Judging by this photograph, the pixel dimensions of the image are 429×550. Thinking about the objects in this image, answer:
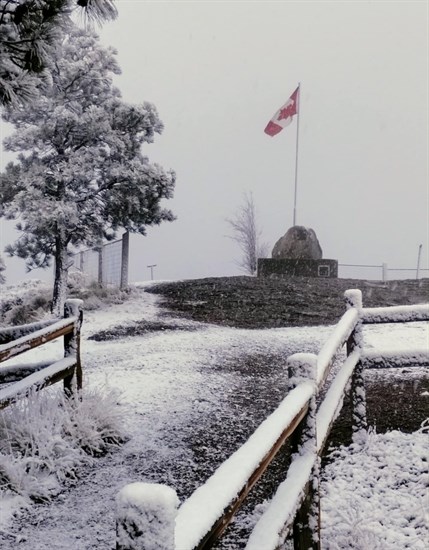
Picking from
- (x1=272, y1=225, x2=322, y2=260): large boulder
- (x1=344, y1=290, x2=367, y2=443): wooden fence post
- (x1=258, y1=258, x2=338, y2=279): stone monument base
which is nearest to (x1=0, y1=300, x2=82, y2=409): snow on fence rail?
(x1=344, y1=290, x2=367, y2=443): wooden fence post

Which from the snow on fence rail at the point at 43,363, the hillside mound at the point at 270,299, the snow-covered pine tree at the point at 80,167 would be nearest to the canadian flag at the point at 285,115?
the hillside mound at the point at 270,299

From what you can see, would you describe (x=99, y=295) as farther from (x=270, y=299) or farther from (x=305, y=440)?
(x=305, y=440)

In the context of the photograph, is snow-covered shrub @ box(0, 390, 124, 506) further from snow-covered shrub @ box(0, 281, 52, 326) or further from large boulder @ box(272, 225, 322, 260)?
large boulder @ box(272, 225, 322, 260)

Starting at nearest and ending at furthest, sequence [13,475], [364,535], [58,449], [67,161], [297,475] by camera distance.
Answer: [297,475], [364,535], [13,475], [58,449], [67,161]

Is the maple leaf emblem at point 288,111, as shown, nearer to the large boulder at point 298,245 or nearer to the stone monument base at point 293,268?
the large boulder at point 298,245

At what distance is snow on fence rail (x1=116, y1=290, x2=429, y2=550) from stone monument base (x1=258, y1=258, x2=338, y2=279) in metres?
18.9

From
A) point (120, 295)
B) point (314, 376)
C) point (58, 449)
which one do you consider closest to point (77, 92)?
point (120, 295)

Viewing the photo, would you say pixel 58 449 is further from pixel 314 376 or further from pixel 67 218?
pixel 67 218

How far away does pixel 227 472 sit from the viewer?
161 centimetres

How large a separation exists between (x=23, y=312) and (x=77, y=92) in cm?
652

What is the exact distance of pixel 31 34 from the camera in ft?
15.7

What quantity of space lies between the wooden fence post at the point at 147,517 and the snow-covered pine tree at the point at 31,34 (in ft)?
14.4

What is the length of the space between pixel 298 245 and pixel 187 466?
815 inches

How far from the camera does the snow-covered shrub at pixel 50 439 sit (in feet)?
13.5
